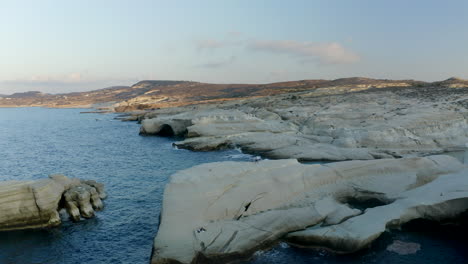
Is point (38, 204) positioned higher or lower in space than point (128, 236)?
higher

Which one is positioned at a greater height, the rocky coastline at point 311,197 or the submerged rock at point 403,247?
the rocky coastline at point 311,197

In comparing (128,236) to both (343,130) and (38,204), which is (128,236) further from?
(343,130)

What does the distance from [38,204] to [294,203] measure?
1799cm

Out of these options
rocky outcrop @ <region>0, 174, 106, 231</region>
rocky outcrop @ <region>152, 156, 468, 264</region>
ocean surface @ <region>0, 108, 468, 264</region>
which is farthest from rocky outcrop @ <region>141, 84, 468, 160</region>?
rocky outcrop @ <region>0, 174, 106, 231</region>

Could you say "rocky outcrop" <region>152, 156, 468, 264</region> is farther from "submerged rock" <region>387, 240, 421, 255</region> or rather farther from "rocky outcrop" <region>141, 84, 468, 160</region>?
"rocky outcrop" <region>141, 84, 468, 160</region>

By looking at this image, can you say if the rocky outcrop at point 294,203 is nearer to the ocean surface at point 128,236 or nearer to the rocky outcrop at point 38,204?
the ocean surface at point 128,236

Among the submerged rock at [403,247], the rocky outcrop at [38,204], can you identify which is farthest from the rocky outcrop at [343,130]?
the rocky outcrop at [38,204]

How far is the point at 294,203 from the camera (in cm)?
2319

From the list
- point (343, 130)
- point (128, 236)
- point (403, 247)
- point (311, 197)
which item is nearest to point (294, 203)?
point (311, 197)

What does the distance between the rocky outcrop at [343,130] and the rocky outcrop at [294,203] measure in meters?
11.4

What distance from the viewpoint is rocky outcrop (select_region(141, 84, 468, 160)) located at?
41.2 meters

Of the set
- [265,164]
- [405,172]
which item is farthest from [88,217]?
[405,172]

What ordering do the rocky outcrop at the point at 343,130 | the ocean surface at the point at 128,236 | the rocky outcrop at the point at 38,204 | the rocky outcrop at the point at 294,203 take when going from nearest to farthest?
the ocean surface at the point at 128,236 < the rocky outcrop at the point at 294,203 < the rocky outcrop at the point at 38,204 < the rocky outcrop at the point at 343,130

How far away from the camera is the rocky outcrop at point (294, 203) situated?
1844cm
